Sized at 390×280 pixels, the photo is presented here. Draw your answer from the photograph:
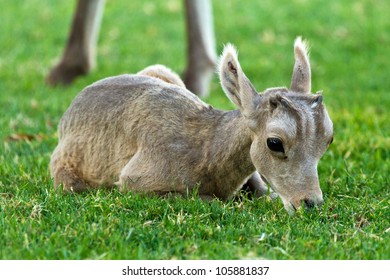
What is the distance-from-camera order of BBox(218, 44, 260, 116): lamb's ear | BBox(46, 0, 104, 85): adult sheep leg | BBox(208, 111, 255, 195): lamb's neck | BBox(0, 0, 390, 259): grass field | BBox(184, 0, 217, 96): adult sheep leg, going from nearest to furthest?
BBox(0, 0, 390, 259): grass field, BBox(218, 44, 260, 116): lamb's ear, BBox(208, 111, 255, 195): lamb's neck, BBox(184, 0, 217, 96): adult sheep leg, BBox(46, 0, 104, 85): adult sheep leg

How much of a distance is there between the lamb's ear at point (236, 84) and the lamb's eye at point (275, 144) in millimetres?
328

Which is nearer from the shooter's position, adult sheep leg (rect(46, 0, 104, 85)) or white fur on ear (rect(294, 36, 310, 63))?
white fur on ear (rect(294, 36, 310, 63))

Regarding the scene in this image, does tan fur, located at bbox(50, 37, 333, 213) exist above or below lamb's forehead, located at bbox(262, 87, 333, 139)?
below

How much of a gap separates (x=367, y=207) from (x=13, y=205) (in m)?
2.21

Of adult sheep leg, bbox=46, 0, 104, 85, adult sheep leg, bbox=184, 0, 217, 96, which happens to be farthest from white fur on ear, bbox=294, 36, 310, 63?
adult sheep leg, bbox=46, 0, 104, 85

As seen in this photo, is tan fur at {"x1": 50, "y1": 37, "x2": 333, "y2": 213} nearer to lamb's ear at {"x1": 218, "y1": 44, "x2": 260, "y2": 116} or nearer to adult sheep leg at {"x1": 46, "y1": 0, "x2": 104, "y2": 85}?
lamb's ear at {"x1": 218, "y1": 44, "x2": 260, "y2": 116}

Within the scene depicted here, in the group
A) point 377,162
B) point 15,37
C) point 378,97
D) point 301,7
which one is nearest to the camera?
point 377,162

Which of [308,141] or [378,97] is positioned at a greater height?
[308,141]

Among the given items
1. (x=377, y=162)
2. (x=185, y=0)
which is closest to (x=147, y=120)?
(x=377, y=162)

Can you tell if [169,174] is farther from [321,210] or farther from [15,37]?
[15,37]

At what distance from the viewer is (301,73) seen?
6.02 m

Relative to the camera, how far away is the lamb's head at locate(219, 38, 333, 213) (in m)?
5.36

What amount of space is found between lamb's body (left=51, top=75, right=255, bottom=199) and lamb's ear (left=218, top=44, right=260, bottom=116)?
0.17 meters

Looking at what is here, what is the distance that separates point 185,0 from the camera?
10898 millimetres
